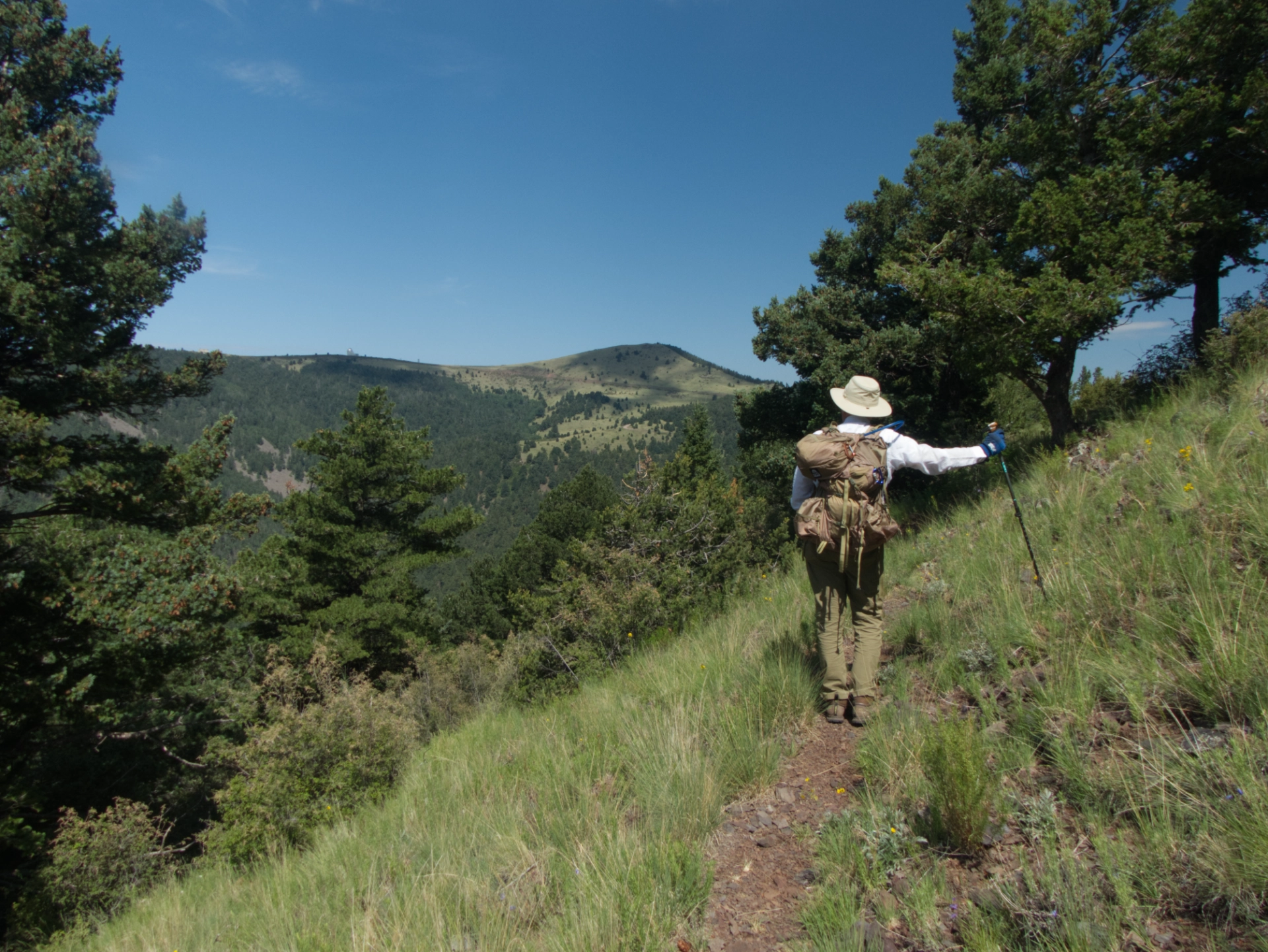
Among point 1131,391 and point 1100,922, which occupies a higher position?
point 1131,391

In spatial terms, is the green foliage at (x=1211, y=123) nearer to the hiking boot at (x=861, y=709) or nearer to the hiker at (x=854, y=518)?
the hiker at (x=854, y=518)

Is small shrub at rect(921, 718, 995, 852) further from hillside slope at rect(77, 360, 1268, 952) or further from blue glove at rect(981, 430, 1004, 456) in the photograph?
blue glove at rect(981, 430, 1004, 456)

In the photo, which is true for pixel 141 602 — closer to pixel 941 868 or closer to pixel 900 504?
pixel 941 868

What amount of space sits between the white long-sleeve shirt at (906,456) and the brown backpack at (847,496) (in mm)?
132

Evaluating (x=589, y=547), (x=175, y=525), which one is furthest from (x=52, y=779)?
(x=589, y=547)

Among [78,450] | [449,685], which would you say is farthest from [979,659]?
[78,450]

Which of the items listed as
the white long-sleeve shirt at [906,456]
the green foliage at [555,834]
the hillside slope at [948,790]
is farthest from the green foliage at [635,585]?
the white long-sleeve shirt at [906,456]

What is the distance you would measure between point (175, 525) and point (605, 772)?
11249 mm

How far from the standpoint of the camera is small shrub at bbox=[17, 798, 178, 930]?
810 cm

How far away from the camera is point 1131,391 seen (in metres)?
8.79

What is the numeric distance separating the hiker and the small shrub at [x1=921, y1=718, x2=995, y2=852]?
117 cm

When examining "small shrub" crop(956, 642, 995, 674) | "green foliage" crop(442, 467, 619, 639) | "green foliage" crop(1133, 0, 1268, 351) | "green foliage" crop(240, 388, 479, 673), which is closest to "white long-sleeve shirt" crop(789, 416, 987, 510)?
"small shrub" crop(956, 642, 995, 674)

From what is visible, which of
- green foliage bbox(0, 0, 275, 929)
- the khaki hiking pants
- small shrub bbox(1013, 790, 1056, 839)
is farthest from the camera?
green foliage bbox(0, 0, 275, 929)

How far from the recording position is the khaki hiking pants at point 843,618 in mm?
3883
